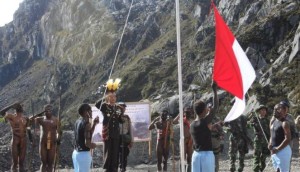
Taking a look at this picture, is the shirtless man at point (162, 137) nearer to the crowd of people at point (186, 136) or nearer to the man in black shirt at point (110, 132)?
the crowd of people at point (186, 136)

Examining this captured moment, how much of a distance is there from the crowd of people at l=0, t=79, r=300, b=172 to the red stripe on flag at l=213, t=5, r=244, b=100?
0.42 m

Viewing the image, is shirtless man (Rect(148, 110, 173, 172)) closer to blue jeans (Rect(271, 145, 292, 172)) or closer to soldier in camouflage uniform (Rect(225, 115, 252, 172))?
soldier in camouflage uniform (Rect(225, 115, 252, 172))

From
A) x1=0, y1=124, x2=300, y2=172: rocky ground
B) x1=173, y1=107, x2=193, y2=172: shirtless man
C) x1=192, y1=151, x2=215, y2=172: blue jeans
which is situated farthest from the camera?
x1=0, y1=124, x2=300, y2=172: rocky ground

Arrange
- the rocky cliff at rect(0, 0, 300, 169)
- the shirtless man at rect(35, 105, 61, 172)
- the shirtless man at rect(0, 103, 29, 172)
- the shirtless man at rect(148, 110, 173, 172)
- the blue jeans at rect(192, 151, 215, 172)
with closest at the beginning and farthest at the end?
the blue jeans at rect(192, 151, 215, 172), the shirtless man at rect(35, 105, 61, 172), the shirtless man at rect(0, 103, 29, 172), the shirtless man at rect(148, 110, 173, 172), the rocky cliff at rect(0, 0, 300, 169)

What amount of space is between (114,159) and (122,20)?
17639 cm

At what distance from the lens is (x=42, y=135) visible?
12.2 m

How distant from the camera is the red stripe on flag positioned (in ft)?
25.3

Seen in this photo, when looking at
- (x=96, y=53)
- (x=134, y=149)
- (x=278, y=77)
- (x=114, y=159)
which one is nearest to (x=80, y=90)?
(x=96, y=53)

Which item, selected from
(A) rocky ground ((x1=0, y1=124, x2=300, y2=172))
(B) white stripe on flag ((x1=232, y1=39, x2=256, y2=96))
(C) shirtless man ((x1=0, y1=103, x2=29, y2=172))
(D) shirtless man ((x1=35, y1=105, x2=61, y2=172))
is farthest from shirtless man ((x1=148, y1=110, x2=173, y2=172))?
(B) white stripe on flag ((x1=232, y1=39, x2=256, y2=96))

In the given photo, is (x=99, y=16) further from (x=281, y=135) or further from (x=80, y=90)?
(x=281, y=135)

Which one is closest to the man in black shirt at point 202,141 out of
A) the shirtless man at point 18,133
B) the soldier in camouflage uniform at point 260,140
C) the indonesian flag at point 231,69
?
the indonesian flag at point 231,69

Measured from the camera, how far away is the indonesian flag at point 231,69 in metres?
7.62

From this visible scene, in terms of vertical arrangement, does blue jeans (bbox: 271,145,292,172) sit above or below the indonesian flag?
below

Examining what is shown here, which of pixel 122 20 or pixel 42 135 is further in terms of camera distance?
pixel 122 20
